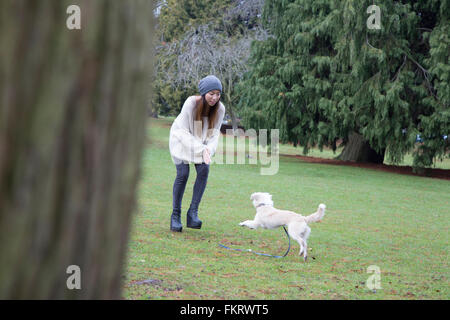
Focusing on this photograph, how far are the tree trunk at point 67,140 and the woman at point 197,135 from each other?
5.98 m

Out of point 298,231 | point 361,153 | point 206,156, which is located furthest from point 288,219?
point 361,153

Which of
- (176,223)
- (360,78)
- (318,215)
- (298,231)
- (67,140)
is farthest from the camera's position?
(360,78)

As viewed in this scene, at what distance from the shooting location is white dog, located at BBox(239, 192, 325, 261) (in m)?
6.52

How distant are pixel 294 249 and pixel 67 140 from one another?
6.29 meters

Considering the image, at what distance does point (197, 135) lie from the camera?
7.99 metres

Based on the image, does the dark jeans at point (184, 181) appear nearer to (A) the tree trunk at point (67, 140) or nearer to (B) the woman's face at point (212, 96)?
(B) the woman's face at point (212, 96)

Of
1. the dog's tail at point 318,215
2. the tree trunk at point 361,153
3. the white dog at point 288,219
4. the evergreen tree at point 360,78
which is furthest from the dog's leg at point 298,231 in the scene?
the tree trunk at point 361,153

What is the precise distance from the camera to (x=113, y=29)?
147 cm

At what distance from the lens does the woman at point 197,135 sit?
25.0 ft

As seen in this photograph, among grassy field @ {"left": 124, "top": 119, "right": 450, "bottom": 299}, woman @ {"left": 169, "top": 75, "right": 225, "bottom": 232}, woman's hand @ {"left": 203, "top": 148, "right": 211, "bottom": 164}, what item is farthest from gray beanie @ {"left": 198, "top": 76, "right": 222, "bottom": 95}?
grassy field @ {"left": 124, "top": 119, "right": 450, "bottom": 299}

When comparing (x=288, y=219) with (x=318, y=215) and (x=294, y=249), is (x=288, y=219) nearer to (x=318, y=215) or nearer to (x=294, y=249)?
(x=318, y=215)

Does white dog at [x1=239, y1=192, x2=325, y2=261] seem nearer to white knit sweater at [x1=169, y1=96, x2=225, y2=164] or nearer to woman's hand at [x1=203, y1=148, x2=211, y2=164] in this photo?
woman's hand at [x1=203, y1=148, x2=211, y2=164]

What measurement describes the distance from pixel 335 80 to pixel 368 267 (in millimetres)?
18896

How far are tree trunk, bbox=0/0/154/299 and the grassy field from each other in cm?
23
